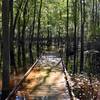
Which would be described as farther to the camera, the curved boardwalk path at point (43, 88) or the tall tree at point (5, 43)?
the tall tree at point (5, 43)

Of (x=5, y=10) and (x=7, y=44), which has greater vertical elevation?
(x=5, y=10)

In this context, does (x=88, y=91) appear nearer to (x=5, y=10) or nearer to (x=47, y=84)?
(x=47, y=84)

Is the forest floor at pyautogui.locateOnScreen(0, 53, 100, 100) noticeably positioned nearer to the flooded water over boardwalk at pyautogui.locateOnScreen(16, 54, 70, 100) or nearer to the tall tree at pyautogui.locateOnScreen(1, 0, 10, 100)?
the flooded water over boardwalk at pyautogui.locateOnScreen(16, 54, 70, 100)

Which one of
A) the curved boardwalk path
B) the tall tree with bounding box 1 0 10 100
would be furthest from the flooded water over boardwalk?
the tall tree with bounding box 1 0 10 100

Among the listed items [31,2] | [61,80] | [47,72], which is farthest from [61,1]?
[61,80]

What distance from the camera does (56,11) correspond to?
65938 mm

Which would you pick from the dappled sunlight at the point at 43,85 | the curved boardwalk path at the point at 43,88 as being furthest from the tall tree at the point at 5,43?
the dappled sunlight at the point at 43,85

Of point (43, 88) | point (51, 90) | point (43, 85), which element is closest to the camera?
point (51, 90)

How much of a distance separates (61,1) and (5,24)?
43.7 m

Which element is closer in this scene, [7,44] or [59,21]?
[7,44]

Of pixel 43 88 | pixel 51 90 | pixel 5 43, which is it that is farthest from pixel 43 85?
pixel 5 43

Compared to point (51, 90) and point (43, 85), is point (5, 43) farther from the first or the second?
point (43, 85)

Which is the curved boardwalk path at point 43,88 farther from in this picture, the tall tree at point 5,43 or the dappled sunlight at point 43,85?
the tall tree at point 5,43

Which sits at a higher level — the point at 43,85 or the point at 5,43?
the point at 5,43
